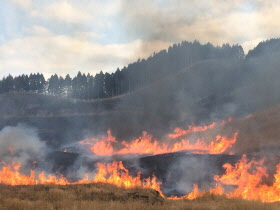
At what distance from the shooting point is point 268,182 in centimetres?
2369

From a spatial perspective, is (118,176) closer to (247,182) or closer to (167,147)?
(247,182)

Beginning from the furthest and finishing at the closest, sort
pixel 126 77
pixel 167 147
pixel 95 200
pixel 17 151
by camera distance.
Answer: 1. pixel 126 77
2. pixel 167 147
3. pixel 17 151
4. pixel 95 200

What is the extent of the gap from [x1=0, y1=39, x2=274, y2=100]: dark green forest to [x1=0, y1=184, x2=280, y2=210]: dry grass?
286 ft

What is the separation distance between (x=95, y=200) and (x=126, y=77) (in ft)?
323

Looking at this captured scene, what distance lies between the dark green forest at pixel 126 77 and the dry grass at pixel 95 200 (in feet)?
286

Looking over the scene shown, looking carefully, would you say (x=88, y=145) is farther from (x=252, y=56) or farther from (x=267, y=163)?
(x=252, y=56)

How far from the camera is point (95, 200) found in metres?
15.1

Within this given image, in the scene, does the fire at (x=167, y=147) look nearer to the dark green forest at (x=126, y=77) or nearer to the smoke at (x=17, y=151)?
the smoke at (x=17, y=151)

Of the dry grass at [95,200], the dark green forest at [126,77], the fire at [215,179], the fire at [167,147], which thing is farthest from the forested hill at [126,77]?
the dry grass at [95,200]

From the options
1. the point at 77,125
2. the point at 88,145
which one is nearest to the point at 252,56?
the point at 77,125

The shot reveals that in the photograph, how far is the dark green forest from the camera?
356 feet

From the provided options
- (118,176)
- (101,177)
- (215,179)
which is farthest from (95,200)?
(215,179)

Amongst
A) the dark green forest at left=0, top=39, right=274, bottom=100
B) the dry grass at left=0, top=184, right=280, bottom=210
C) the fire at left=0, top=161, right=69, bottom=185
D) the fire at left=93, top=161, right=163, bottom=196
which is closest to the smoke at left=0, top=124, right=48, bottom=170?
the fire at left=0, top=161, right=69, bottom=185

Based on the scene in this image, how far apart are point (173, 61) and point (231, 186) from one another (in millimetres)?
96096
